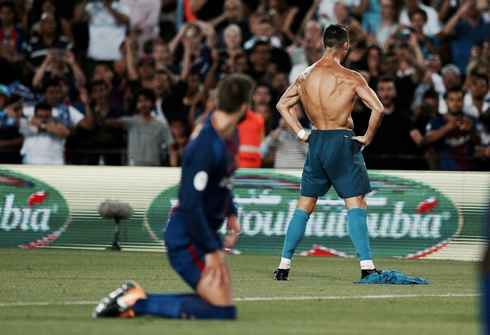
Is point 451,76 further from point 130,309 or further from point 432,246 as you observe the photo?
point 130,309

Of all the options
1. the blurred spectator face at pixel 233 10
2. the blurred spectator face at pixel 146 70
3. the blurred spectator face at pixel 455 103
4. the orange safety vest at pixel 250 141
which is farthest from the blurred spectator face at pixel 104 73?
the blurred spectator face at pixel 455 103

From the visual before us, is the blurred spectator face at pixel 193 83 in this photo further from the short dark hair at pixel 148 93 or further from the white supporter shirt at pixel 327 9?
the white supporter shirt at pixel 327 9

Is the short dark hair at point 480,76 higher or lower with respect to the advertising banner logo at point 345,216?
higher

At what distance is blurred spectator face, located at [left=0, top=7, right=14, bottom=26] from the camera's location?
742 inches

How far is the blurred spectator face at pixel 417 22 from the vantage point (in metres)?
17.8

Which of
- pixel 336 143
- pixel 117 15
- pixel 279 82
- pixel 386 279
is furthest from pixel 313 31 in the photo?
pixel 386 279

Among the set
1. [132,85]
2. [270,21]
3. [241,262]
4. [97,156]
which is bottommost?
[241,262]

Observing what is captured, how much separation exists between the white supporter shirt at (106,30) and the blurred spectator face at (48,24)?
0.78 m

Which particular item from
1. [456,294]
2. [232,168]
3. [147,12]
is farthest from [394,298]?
[147,12]

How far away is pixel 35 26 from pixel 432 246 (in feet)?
30.6

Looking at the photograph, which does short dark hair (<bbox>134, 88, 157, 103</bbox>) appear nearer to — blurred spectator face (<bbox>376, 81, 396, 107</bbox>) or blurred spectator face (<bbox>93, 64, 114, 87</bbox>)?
blurred spectator face (<bbox>93, 64, 114, 87</bbox>)

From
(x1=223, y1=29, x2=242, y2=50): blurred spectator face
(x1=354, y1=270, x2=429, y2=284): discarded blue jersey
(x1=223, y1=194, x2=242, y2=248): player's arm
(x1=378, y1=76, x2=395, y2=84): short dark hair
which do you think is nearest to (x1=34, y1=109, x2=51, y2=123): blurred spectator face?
(x1=223, y1=29, x2=242, y2=50): blurred spectator face

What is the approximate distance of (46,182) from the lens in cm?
1546

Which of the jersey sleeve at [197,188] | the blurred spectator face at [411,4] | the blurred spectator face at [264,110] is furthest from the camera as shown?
the blurred spectator face at [411,4]
